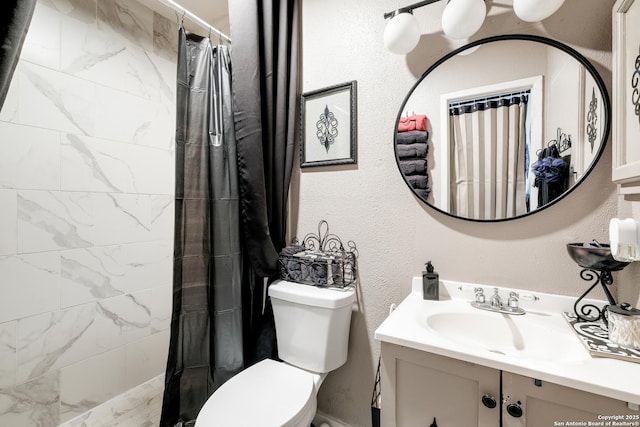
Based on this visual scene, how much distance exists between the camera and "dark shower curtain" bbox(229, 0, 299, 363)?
4.31 feet

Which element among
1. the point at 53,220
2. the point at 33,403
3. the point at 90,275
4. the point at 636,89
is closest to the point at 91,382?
the point at 33,403

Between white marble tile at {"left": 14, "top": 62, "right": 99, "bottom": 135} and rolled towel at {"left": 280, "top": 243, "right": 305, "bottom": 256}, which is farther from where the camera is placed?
rolled towel at {"left": 280, "top": 243, "right": 305, "bottom": 256}

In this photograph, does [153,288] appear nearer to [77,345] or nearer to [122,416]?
[77,345]

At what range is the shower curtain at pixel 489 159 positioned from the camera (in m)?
1.06

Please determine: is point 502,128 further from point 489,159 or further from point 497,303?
point 497,303

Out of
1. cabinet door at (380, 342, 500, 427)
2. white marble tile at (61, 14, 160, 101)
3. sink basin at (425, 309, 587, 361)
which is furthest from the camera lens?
white marble tile at (61, 14, 160, 101)

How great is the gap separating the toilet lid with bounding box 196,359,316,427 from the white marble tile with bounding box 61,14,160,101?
5.58 feet

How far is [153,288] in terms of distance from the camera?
1.78 metres

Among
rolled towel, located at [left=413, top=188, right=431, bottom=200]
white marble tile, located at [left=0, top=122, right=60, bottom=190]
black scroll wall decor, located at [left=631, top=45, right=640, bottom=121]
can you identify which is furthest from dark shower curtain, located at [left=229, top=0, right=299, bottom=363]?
black scroll wall decor, located at [left=631, top=45, right=640, bottom=121]

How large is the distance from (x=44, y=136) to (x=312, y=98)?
1.31 meters

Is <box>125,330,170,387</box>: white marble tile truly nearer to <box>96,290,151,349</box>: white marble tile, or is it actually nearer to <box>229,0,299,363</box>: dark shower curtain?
<box>96,290,151,349</box>: white marble tile

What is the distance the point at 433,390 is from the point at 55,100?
6.57 feet

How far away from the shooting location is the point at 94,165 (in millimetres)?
1505

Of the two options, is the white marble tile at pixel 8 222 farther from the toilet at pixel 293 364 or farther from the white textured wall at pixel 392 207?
the white textured wall at pixel 392 207
